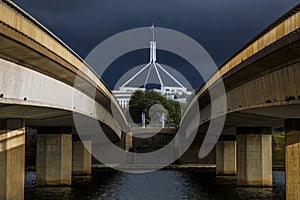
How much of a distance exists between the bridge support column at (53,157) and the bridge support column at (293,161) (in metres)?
24.9

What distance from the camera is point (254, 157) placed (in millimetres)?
55000

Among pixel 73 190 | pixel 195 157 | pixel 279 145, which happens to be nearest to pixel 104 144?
pixel 195 157

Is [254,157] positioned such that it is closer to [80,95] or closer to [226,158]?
[226,158]

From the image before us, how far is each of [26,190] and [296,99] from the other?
107ft

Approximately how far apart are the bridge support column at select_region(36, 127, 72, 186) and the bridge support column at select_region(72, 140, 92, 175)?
61.4 feet

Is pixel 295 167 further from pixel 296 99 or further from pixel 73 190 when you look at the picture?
pixel 73 190

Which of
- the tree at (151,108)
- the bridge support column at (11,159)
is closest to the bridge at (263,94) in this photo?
the bridge support column at (11,159)

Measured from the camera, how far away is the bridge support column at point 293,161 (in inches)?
1404

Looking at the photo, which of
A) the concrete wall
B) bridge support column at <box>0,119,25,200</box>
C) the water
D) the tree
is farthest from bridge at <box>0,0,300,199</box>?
the tree

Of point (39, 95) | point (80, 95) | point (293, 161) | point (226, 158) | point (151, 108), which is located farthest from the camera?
point (151, 108)

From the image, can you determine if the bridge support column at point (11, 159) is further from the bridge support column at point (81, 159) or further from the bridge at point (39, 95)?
the bridge support column at point (81, 159)

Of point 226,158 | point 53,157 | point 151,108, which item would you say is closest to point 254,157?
point 226,158

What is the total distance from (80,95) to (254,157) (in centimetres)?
2337

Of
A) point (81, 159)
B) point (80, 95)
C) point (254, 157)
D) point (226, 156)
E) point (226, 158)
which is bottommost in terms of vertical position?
point (81, 159)
